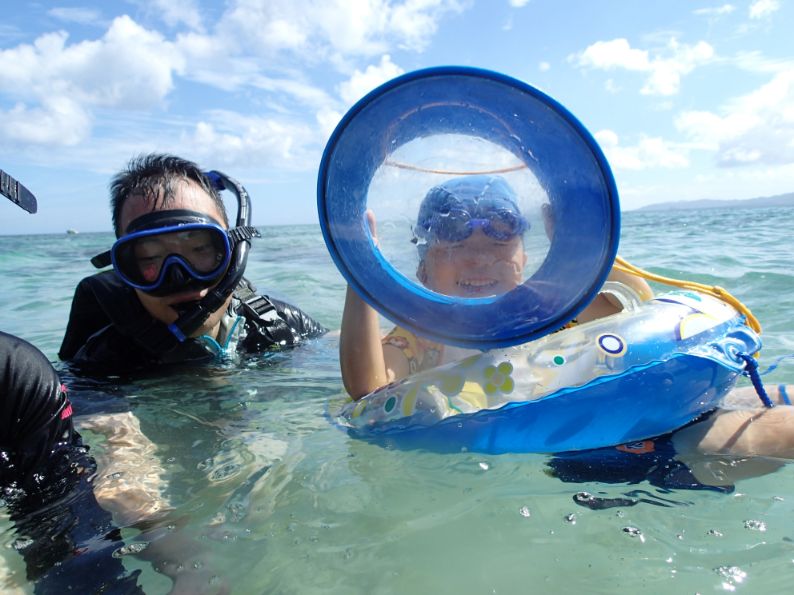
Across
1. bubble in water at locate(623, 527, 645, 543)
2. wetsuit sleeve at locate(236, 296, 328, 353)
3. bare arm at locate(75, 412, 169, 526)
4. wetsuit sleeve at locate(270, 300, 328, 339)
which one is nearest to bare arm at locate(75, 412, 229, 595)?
bare arm at locate(75, 412, 169, 526)

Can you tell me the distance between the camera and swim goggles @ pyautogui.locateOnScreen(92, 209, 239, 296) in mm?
2939

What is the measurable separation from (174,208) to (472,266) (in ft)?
5.54

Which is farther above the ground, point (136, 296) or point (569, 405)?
point (136, 296)

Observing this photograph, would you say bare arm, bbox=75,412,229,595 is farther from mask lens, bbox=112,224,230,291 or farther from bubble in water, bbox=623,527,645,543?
bubble in water, bbox=623,527,645,543

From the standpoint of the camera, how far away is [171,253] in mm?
2986

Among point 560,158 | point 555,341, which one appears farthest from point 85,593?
point 560,158

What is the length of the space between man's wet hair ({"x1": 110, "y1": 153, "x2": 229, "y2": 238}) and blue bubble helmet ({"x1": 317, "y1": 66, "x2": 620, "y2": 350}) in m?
1.55

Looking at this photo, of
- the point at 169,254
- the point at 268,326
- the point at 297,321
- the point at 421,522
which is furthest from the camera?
the point at 297,321

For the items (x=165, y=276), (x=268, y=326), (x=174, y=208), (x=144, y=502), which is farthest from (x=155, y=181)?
(x=144, y=502)

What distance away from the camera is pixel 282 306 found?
4.06 m

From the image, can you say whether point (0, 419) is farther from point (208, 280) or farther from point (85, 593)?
point (208, 280)

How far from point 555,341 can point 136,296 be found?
229 centimetres

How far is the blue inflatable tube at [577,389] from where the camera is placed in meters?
1.88

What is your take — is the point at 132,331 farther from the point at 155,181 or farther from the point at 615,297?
the point at 615,297
